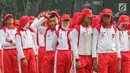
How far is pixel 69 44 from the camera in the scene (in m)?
13.2

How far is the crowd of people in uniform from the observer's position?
1177 cm

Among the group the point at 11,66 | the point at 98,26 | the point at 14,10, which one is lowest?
the point at 11,66

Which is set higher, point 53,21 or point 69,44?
point 53,21

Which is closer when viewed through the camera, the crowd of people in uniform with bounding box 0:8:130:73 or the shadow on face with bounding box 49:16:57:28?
the crowd of people in uniform with bounding box 0:8:130:73

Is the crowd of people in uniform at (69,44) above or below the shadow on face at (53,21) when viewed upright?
below

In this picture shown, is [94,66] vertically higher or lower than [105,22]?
lower

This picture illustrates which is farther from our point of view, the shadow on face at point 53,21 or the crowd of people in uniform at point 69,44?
the shadow on face at point 53,21

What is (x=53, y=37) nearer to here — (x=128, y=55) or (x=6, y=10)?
(x=128, y=55)

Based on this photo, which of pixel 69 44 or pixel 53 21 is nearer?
pixel 69 44

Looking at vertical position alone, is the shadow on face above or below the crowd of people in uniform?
above

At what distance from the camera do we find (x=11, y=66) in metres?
15.3

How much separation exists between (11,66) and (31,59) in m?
0.96

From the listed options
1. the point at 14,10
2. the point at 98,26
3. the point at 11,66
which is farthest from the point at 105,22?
the point at 14,10

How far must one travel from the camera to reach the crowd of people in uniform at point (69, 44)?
38.6ft
